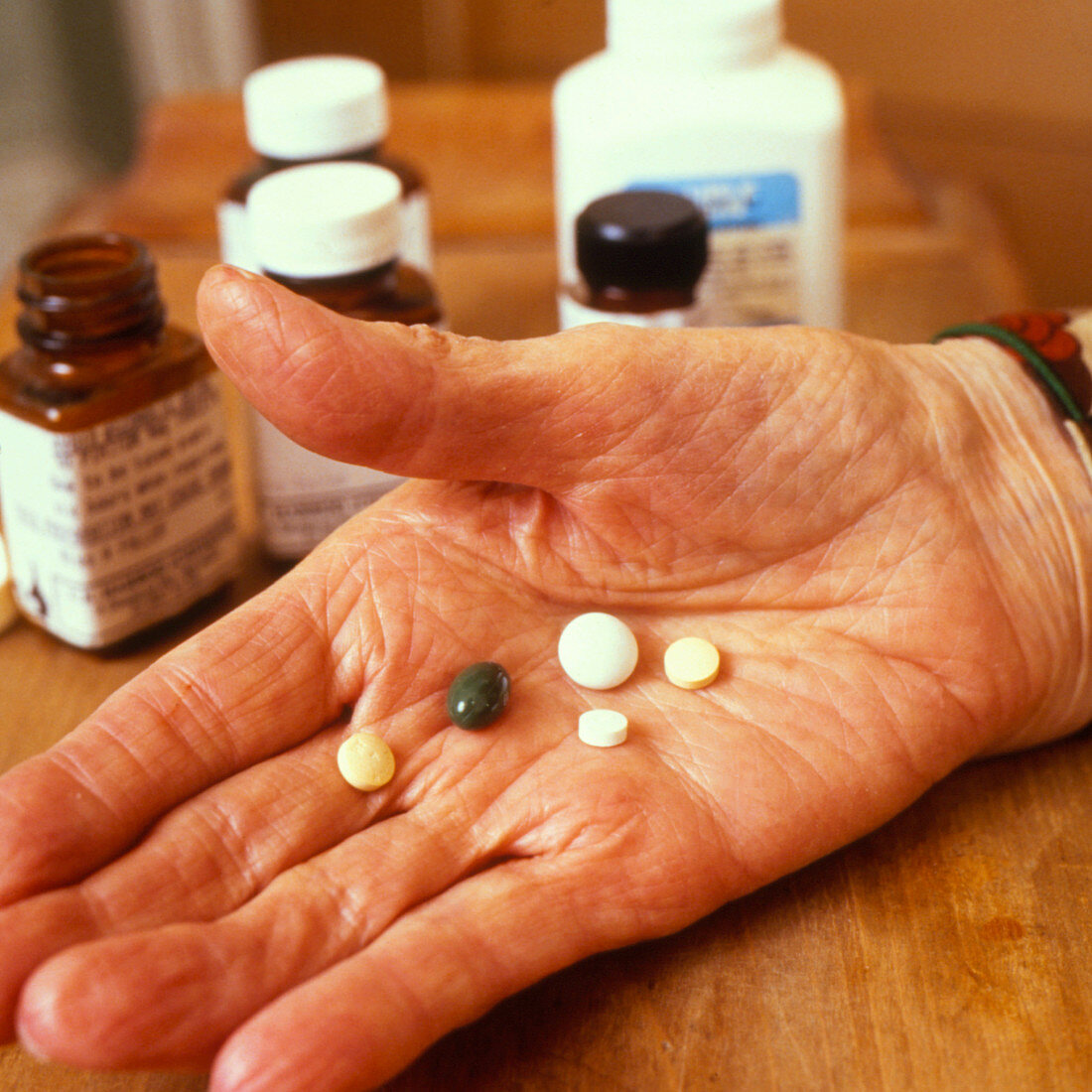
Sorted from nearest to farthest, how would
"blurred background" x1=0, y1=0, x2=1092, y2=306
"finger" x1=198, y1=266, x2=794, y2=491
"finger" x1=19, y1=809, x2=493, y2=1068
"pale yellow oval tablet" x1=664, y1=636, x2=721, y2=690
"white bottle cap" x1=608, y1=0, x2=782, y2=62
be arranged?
"finger" x1=19, y1=809, x2=493, y2=1068, "finger" x1=198, y1=266, x2=794, y2=491, "pale yellow oval tablet" x1=664, y1=636, x2=721, y2=690, "white bottle cap" x1=608, y1=0, x2=782, y2=62, "blurred background" x1=0, y1=0, x2=1092, y2=306

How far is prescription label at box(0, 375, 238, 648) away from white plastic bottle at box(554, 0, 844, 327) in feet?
1.02

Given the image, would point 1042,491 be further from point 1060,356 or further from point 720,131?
point 720,131

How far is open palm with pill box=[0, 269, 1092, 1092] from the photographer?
1.92ft

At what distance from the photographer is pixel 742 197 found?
1.00 m

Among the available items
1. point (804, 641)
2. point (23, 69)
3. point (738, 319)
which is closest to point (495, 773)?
point (804, 641)

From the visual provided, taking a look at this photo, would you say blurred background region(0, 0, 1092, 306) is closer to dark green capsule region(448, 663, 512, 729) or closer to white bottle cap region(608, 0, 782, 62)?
white bottle cap region(608, 0, 782, 62)

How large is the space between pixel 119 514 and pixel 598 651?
33 centimetres

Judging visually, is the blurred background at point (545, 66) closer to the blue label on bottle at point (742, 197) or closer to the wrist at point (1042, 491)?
the blue label on bottle at point (742, 197)

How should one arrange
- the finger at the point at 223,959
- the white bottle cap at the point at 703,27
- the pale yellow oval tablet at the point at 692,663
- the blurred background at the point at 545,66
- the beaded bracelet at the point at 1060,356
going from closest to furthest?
the finger at the point at 223,959 < the pale yellow oval tablet at the point at 692,663 < the beaded bracelet at the point at 1060,356 < the white bottle cap at the point at 703,27 < the blurred background at the point at 545,66

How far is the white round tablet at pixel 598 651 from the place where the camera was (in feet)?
2.44

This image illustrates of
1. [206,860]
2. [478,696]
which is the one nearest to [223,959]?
[206,860]

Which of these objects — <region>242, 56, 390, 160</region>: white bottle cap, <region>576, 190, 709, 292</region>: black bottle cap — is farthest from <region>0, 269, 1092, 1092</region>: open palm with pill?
<region>242, 56, 390, 160</region>: white bottle cap

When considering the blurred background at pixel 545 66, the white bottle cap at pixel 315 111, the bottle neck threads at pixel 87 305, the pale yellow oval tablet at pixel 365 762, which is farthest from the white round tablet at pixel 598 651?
the blurred background at pixel 545 66

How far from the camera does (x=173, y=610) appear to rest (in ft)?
3.01
